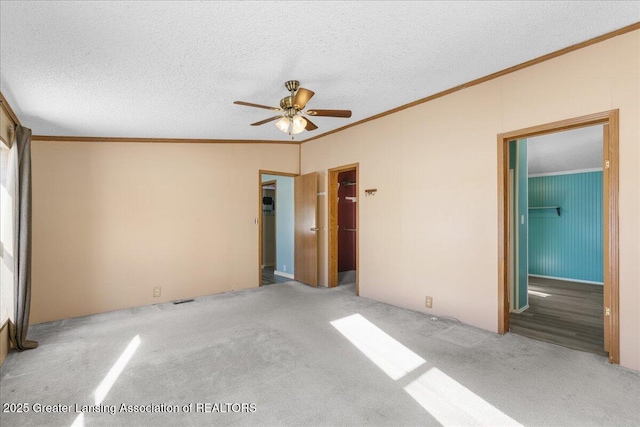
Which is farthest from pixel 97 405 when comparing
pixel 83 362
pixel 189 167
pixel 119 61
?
pixel 189 167

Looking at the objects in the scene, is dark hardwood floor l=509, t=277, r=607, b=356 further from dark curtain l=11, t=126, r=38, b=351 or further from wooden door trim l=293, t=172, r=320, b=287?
dark curtain l=11, t=126, r=38, b=351

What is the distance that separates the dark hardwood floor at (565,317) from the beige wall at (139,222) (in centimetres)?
387

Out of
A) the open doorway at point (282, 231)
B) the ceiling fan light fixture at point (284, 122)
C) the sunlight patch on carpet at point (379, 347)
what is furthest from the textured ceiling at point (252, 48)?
the open doorway at point (282, 231)

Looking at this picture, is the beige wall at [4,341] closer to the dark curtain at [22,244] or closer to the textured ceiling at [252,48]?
the dark curtain at [22,244]

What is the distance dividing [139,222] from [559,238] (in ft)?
24.5

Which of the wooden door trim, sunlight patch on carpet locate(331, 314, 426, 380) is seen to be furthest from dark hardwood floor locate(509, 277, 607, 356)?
the wooden door trim

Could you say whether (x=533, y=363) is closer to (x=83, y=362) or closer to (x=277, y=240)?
(x=83, y=362)

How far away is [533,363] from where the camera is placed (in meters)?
2.45

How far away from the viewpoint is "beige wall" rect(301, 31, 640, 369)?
7.72ft

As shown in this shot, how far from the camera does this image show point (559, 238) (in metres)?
6.04

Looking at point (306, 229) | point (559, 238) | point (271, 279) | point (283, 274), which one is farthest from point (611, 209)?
point (283, 274)

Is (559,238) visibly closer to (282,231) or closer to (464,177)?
(464,177)

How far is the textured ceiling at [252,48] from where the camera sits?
6.31 ft

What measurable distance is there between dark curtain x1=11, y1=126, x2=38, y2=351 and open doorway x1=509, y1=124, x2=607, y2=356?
15.6 feet
